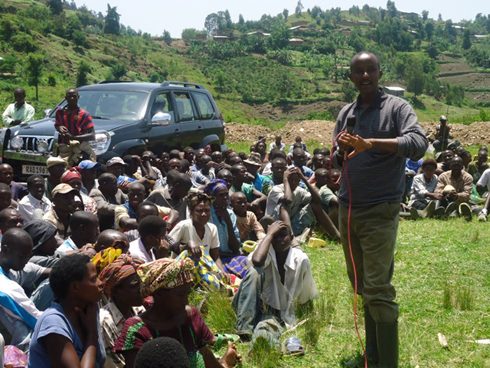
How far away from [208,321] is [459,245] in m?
4.25

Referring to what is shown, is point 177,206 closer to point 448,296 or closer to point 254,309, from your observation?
point 254,309

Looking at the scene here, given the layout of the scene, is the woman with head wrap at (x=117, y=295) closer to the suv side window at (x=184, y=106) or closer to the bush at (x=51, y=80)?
the suv side window at (x=184, y=106)

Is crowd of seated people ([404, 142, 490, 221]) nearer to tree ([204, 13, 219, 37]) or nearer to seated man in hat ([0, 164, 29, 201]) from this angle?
seated man in hat ([0, 164, 29, 201])

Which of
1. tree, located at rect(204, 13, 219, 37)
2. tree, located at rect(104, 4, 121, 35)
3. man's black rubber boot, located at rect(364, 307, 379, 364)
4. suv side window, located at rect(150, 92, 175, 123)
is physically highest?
tree, located at rect(204, 13, 219, 37)

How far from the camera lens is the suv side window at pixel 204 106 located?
11.7 metres

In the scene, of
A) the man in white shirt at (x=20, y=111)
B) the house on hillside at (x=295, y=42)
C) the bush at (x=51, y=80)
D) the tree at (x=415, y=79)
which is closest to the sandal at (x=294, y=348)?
the man in white shirt at (x=20, y=111)

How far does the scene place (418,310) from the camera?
5.46 metres

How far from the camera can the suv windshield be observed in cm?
979

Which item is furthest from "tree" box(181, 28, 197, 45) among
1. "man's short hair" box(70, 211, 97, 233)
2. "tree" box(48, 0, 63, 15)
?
"man's short hair" box(70, 211, 97, 233)

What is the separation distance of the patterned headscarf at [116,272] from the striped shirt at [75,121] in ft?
16.8

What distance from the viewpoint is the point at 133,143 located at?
929cm

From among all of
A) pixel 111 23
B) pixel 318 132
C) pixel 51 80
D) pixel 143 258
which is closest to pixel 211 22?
pixel 111 23

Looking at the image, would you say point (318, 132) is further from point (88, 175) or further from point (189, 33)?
point (189, 33)

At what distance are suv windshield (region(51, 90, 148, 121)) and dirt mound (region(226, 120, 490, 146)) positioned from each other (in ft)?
64.6
